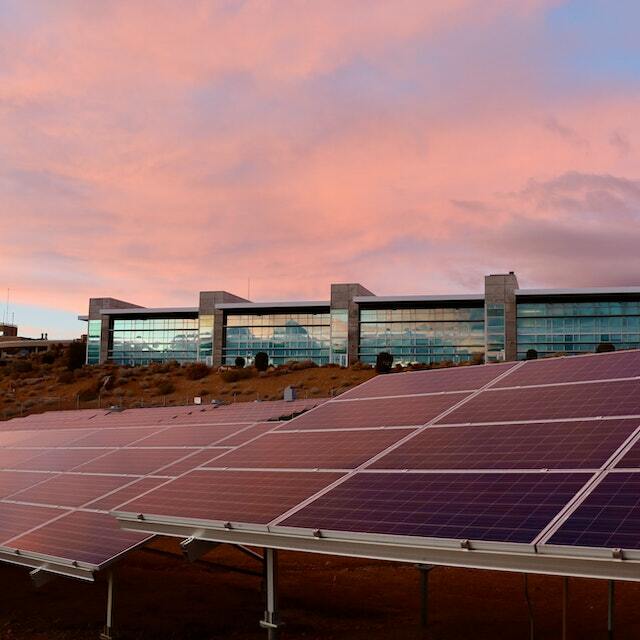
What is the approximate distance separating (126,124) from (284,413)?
22855 millimetres

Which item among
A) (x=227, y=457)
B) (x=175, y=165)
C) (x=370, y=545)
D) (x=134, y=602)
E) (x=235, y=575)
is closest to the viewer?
(x=370, y=545)

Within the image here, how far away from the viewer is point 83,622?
23.6 meters

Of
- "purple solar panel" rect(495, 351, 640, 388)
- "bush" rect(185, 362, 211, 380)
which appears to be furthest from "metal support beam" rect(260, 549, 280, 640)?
"bush" rect(185, 362, 211, 380)

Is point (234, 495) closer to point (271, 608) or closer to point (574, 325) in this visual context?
point (271, 608)

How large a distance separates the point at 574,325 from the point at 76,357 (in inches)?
3847

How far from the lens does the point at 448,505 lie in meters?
13.7

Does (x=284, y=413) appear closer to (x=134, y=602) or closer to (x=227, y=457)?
(x=134, y=602)

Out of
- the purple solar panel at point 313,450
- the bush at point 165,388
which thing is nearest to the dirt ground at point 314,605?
the purple solar panel at point 313,450

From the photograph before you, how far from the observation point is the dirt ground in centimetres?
2236

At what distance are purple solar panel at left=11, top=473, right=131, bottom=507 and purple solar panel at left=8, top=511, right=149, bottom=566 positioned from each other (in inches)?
56.1

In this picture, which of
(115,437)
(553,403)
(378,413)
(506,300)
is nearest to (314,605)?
(378,413)

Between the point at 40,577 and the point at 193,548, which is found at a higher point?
the point at 193,548

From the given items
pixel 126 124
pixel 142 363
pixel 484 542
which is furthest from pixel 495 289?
pixel 484 542

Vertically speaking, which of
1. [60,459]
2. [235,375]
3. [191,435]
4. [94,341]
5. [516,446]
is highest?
[94,341]
